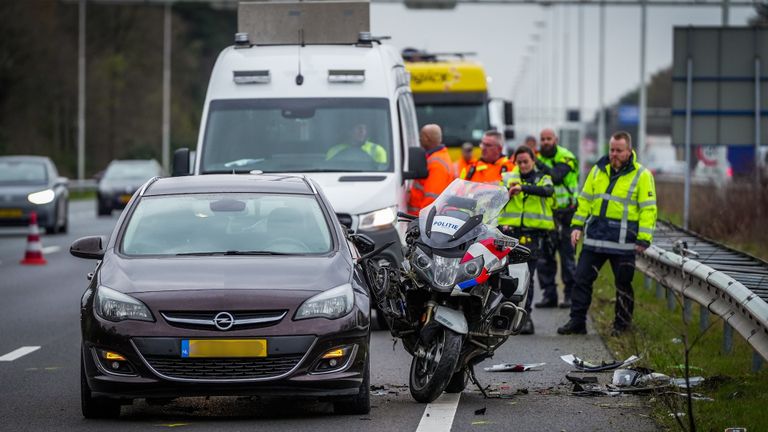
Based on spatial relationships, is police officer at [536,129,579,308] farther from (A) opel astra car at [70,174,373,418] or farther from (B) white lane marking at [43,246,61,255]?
(B) white lane marking at [43,246,61,255]

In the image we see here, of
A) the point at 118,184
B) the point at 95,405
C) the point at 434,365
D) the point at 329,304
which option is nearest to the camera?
the point at 329,304

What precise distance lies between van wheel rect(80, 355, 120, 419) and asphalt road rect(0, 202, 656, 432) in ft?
0.20

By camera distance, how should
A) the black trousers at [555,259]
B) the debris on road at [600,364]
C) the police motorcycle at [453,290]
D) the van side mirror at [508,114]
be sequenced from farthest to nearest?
the van side mirror at [508,114], the black trousers at [555,259], the debris on road at [600,364], the police motorcycle at [453,290]

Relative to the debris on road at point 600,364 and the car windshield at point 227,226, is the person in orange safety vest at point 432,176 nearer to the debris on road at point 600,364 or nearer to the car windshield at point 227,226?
the debris on road at point 600,364

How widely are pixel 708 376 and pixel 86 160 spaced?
191ft

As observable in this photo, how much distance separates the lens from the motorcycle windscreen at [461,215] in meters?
9.38

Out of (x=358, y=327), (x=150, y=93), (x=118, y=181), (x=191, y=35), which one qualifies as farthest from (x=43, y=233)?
(x=191, y=35)

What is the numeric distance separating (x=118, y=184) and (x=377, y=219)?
26804 mm

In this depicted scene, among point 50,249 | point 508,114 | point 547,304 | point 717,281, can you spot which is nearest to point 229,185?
point 717,281

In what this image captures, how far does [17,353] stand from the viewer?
12.1 m

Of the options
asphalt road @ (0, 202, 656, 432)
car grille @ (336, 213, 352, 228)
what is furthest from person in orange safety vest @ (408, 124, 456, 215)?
asphalt road @ (0, 202, 656, 432)

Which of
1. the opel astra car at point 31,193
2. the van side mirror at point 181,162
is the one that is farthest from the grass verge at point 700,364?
the opel astra car at point 31,193

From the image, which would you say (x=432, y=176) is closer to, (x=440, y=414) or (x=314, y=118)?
(x=314, y=118)

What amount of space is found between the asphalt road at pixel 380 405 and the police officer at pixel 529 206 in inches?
45.3
